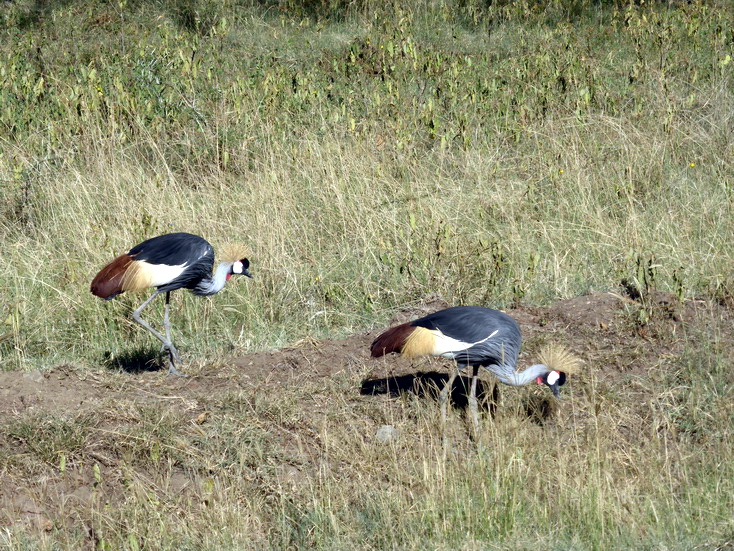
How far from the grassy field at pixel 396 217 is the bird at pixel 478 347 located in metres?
0.24

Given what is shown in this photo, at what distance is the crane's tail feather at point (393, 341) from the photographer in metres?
4.62

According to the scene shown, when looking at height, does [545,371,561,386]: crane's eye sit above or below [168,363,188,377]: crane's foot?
above

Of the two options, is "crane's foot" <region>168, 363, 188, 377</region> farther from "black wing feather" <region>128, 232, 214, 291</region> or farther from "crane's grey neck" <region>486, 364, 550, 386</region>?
"crane's grey neck" <region>486, 364, 550, 386</region>

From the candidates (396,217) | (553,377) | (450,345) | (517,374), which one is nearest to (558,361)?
(553,377)

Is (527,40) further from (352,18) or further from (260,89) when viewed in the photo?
(260,89)

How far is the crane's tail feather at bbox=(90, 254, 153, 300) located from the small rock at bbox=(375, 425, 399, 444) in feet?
5.82

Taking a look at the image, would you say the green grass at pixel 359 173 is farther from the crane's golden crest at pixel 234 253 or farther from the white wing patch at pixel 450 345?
the white wing patch at pixel 450 345

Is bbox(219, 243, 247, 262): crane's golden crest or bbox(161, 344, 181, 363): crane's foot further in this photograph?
bbox(219, 243, 247, 262): crane's golden crest

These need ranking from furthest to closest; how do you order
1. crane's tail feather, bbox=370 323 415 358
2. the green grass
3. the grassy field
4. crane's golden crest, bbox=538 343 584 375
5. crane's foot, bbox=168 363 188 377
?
the green grass → crane's foot, bbox=168 363 188 377 → crane's tail feather, bbox=370 323 415 358 → crane's golden crest, bbox=538 343 584 375 → the grassy field

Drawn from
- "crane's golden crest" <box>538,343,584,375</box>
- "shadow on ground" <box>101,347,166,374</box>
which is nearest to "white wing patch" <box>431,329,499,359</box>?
"crane's golden crest" <box>538,343,584,375</box>

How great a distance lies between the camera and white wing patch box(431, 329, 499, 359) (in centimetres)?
452

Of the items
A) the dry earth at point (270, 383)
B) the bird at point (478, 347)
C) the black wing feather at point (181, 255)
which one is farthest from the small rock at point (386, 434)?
the black wing feather at point (181, 255)

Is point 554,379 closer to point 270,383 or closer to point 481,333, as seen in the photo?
point 481,333

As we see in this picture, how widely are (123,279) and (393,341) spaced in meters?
1.83
